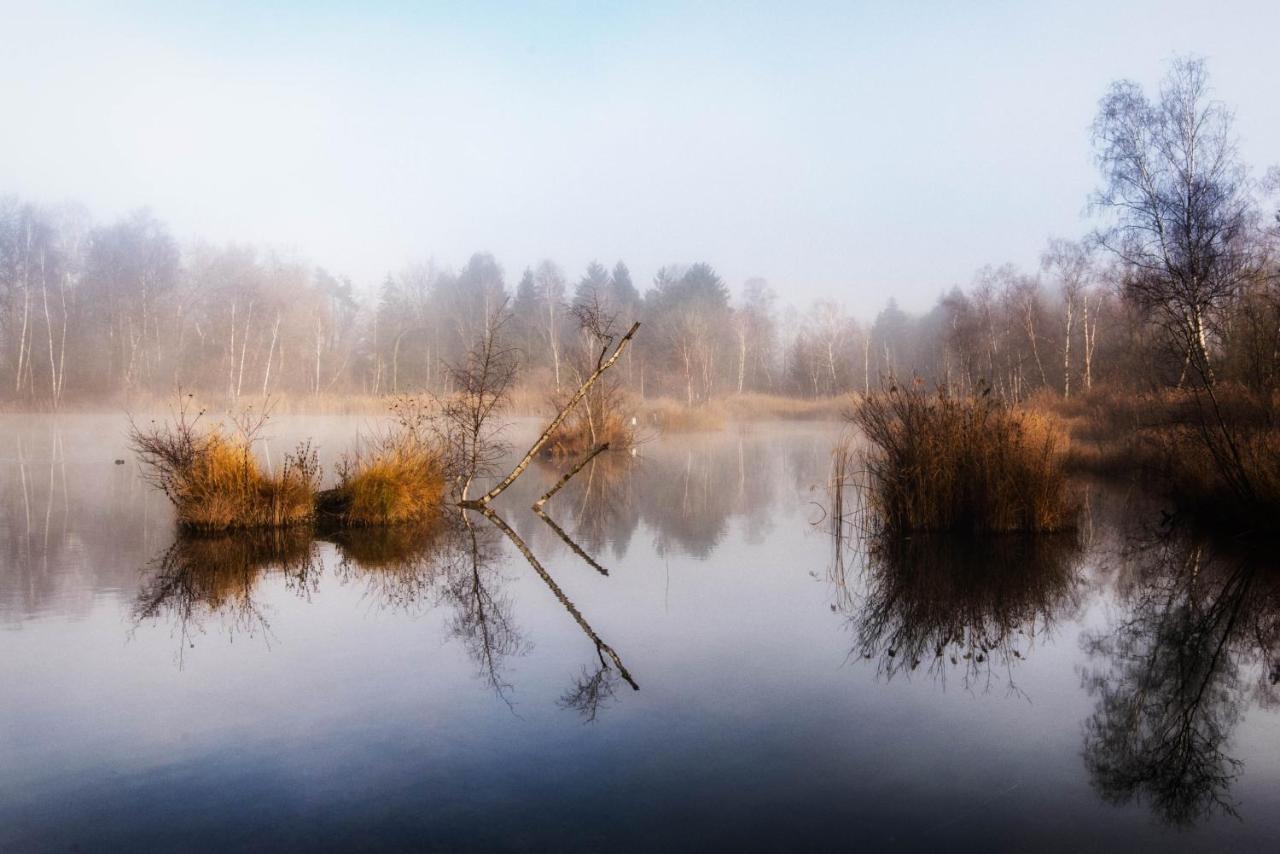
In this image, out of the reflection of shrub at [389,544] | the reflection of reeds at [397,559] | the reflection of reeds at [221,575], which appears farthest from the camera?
the reflection of shrub at [389,544]

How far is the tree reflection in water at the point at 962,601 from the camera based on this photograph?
18.2 feet

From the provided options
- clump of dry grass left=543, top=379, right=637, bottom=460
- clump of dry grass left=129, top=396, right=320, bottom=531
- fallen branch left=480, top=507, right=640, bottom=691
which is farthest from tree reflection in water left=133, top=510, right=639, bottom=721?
clump of dry grass left=543, top=379, right=637, bottom=460

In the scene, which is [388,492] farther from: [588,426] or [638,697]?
[588,426]

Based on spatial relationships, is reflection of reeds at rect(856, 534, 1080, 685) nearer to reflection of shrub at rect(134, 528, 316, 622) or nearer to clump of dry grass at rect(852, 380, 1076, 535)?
clump of dry grass at rect(852, 380, 1076, 535)

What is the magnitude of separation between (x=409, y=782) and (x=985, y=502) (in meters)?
7.61

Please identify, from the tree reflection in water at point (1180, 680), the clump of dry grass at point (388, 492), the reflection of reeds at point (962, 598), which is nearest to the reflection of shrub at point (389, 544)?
the clump of dry grass at point (388, 492)

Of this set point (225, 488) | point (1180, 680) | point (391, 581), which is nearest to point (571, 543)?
point (391, 581)

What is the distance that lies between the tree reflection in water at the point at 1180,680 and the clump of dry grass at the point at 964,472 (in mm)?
1591

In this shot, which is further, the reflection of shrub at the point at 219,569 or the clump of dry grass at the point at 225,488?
the clump of dry grass at the point at 225,488

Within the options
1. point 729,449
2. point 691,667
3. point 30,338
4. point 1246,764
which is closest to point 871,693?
point 691,667

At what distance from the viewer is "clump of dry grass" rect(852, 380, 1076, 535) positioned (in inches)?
377

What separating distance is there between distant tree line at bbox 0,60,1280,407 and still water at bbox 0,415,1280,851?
11044 mm

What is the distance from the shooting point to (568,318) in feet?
159

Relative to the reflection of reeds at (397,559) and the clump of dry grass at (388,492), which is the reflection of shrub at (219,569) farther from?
the clump of dry grass at (388,492)
